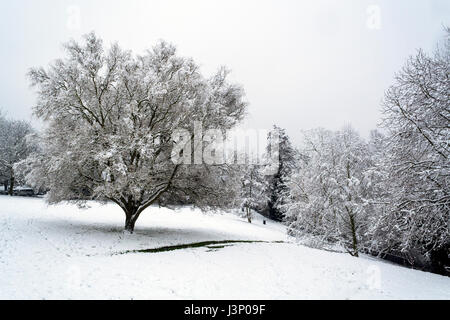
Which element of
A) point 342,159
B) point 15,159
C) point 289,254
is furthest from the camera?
point 15,159

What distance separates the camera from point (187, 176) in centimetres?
1609

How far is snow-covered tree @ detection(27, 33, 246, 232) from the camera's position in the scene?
43.4 feet

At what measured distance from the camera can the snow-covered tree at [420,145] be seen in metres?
8.86

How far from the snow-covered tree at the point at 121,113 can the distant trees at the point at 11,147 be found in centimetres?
2221

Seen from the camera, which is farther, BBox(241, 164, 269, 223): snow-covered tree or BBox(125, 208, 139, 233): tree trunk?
BBox(241, 164, 269, 223): snow-covered tree

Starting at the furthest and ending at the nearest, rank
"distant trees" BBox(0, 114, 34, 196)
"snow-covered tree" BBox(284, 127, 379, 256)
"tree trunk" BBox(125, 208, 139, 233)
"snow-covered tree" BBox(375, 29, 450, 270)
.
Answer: "distant trees" BBox(0, 114, 34, 196)
"snow-covered tree" BBox(284, 127, 379, 256)
"tree trunk" BBox(125, 208, 139, 233)
"snow-covered tree" BBox(375, 29, 450, 270)

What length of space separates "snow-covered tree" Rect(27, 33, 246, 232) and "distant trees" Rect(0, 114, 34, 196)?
72.9ft

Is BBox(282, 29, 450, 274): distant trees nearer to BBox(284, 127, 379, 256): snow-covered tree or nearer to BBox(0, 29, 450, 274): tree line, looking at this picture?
BBox(0, 29, 450, 274): tree line

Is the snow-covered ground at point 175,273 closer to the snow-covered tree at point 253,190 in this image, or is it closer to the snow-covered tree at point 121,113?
the snow-covered tree at point 121,113

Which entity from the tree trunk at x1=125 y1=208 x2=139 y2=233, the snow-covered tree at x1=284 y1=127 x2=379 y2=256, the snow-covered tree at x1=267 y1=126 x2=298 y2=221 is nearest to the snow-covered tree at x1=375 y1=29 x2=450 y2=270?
the snow-covered tree at x1=284 y1=127 x2=379 y2=256

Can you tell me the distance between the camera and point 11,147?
3288 cm
